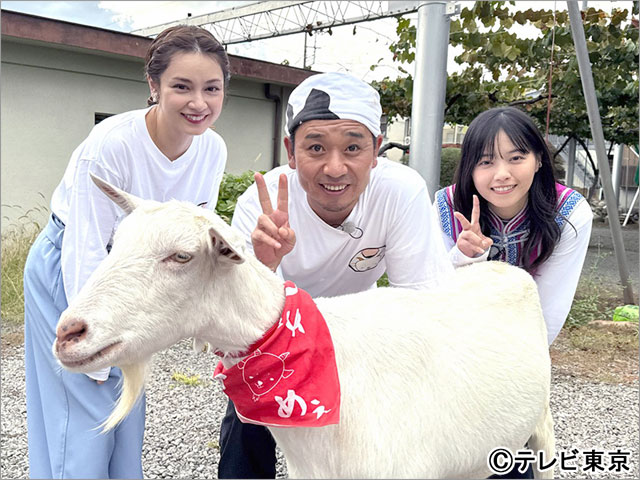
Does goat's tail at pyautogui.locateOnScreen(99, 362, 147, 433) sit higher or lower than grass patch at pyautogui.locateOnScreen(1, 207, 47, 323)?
higher

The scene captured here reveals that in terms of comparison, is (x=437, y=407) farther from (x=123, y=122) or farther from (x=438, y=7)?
(x=438, y=7)

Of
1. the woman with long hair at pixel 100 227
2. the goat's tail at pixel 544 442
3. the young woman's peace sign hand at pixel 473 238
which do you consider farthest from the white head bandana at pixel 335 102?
the goat's tail at pixel 544 442

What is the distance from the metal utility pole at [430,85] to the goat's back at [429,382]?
210 centimetres

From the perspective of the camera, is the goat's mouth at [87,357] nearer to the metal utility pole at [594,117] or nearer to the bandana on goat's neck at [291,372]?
the bandana on goat's neck at [291,372]

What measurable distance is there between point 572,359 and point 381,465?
163 inches

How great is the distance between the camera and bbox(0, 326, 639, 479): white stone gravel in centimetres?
336

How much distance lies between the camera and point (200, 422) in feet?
12.9

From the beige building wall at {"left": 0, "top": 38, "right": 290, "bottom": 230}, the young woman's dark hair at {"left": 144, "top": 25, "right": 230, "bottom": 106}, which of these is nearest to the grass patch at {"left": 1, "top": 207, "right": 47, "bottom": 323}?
the beige building wall at {"left": 0, "top": 38, "right": 290, "bottom": 230}

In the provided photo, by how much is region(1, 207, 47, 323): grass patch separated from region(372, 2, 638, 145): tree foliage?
453 centimetres

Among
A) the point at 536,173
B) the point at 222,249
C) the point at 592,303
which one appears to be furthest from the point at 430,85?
the point at 592,303

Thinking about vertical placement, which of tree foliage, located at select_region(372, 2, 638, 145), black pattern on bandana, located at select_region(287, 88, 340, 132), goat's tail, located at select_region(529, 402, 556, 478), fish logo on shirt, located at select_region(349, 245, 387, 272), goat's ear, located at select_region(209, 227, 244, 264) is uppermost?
tree foliage, located at select_region(372, 2, 638, 145)

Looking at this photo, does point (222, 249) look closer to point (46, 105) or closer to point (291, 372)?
point (291, 372)

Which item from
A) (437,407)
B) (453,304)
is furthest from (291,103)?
(437,407)

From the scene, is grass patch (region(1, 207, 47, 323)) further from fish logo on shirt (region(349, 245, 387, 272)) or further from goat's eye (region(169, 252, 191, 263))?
goat's eye (region(169, 252, 191, 263))
